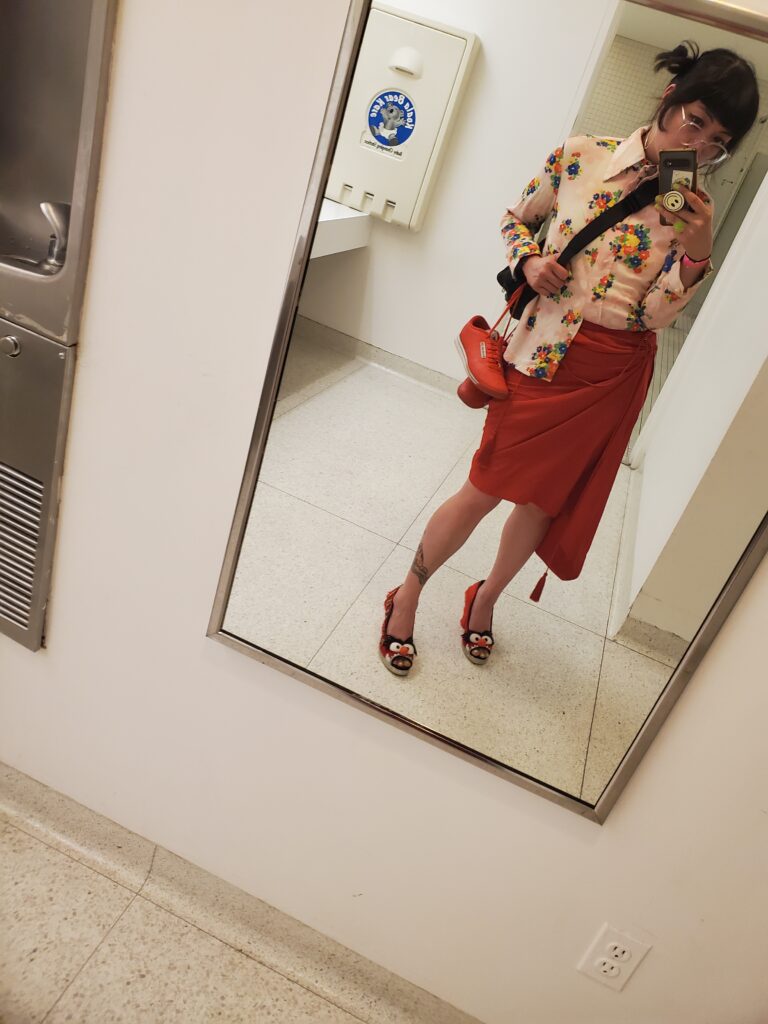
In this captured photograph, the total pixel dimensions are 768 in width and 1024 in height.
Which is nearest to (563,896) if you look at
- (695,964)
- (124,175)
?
(695,964)

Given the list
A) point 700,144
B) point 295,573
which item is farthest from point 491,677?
point 700,144

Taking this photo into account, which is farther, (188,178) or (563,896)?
(563,896)

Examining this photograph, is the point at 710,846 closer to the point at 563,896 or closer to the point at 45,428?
the point at 563,896

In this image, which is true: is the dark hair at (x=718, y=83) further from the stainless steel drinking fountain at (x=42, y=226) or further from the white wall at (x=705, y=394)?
the stainless steel drinking fountain at (x=42, y=226)

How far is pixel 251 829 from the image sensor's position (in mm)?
1268

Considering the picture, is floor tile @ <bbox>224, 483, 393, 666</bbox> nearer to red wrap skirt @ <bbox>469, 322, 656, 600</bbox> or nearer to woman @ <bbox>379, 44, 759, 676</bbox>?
woman @ <bbox>379, 44, 759, 676</bbox>

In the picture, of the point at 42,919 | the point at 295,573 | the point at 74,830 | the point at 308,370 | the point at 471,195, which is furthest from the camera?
the point at 74,830

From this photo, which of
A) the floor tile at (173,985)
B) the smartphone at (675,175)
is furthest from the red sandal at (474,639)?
the floor tile at (173,985)

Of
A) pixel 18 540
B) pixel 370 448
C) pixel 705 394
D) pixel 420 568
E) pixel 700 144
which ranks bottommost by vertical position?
pixel 18 540

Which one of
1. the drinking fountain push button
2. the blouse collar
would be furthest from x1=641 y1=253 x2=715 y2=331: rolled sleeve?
the drinking fountain push button

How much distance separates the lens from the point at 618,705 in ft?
3.10

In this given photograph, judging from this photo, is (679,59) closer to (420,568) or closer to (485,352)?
(485,352)

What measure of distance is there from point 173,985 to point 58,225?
120 centimetres

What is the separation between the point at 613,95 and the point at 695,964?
113cm
